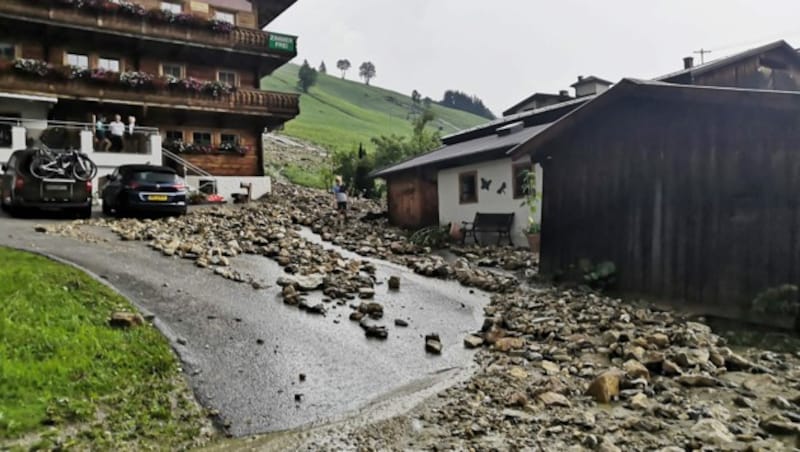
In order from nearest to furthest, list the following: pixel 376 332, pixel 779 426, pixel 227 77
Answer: pixel 779 426
pixel 376 332
pixel 227 77

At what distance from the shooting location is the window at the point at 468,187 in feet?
67.0

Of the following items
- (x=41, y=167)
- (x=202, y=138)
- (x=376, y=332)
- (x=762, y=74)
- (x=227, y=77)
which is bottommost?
(x=376, y=332)

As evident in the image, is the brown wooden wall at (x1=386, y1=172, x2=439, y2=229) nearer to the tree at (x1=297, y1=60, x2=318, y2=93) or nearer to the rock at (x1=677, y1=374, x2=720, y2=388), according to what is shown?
the rock at (x1=677, y1=374, x2=720, y2=388)

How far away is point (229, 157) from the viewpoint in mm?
27594

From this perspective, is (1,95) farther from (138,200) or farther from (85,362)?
(85,362)

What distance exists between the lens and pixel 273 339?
25.5 feet

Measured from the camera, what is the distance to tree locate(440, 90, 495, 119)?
167250 mm

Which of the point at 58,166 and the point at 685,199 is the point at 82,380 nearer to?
the point at 685,199

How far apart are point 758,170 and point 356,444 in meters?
7.93

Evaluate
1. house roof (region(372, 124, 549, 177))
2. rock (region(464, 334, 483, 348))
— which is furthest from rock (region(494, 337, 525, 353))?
house roof (region(372, 124, 549, 177))

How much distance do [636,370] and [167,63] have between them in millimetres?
26433

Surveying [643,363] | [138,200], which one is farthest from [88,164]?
[643,363]

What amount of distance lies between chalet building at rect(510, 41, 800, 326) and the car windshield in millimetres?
10997

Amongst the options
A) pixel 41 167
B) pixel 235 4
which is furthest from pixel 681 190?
pixel 235 4
